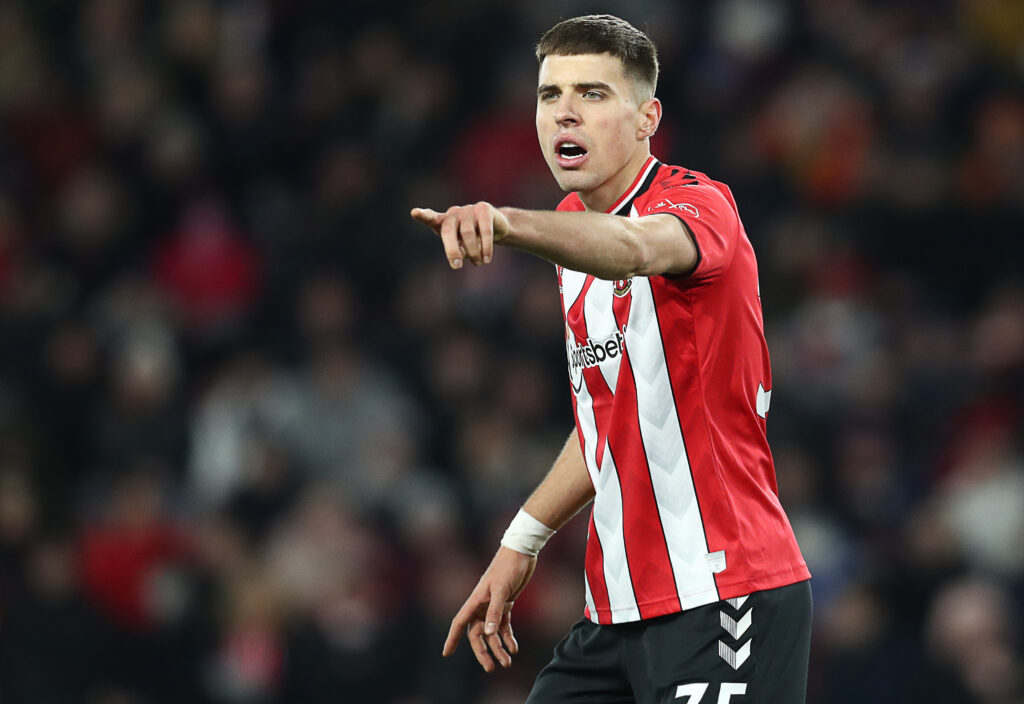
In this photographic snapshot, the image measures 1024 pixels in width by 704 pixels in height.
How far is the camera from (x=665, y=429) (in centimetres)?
Answer: 371

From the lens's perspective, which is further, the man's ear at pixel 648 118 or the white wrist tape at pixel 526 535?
the white wrist tape at pixel 526 535

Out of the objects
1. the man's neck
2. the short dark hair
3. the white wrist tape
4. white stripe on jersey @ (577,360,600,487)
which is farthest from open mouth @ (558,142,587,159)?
the white wrist tape

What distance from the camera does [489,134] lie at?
1102cm

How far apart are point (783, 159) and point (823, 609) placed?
355cm

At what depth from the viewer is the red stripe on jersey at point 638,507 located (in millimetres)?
3732

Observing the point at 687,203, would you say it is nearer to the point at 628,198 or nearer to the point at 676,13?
the point at 628,198

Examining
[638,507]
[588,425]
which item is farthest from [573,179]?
[638,507]

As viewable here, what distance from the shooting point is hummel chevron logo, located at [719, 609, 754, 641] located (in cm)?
364

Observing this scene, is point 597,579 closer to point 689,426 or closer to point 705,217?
point 689,426

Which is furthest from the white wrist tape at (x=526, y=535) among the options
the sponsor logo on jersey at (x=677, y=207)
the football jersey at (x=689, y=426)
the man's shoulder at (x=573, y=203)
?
the sponsor logo on jersey at (x=677, y=207)

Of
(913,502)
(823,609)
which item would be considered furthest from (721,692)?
(913,502)

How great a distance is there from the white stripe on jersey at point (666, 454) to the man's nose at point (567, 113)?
456 mm

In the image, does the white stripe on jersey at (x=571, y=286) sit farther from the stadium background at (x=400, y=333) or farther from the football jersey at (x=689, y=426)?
the stadium background at (x=400, y=333)

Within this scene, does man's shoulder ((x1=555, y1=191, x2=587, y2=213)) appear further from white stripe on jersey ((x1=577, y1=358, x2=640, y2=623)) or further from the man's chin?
white stripe on jersey ((x1=577, y1=358, x2=640, y2=623))
